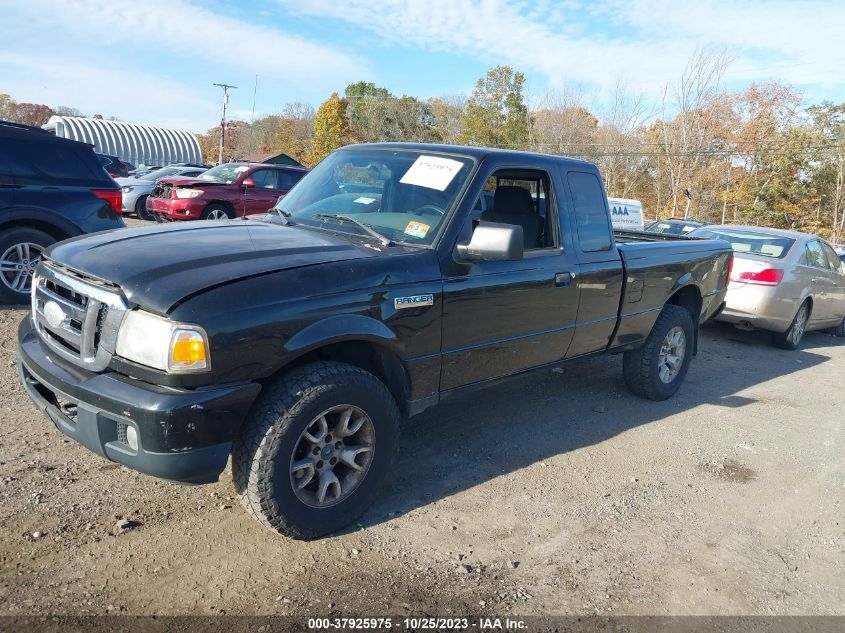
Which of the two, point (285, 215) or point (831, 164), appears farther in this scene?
point (831, 164)

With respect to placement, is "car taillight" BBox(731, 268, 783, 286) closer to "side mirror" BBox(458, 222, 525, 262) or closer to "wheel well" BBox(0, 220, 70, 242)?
"side mirror" BBox(458, 222, 525, 262)

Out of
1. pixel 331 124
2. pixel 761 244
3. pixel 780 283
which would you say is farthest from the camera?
pixel 331 124

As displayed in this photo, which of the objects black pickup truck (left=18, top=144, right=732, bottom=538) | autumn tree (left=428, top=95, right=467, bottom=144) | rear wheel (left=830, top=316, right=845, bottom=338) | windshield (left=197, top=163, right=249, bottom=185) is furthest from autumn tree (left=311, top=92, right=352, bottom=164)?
black pickup truck (left=18, top=144, right=732, bottom=538)

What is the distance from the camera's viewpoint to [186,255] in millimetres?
3062

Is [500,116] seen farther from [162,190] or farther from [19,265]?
[19,265]

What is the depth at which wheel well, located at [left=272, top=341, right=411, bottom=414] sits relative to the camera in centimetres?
334

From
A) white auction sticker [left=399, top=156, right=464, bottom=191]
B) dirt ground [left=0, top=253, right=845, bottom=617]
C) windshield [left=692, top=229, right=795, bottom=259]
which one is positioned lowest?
dirt ground [left=0, top=253, right=845, bottom=617]

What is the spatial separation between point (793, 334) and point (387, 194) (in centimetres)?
730

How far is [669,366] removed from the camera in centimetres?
596

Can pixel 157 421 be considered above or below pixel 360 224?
below

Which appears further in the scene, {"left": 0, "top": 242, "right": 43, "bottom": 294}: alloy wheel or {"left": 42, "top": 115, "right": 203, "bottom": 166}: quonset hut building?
{"left": 42, "top": 115, "right": 203, "bottom": 166}: quonset hut building

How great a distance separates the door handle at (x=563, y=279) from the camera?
434cm

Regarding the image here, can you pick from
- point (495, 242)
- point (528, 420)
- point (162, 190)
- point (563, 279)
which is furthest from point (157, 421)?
point (162, 190)

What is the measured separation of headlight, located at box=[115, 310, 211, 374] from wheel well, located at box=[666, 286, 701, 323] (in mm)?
4728
